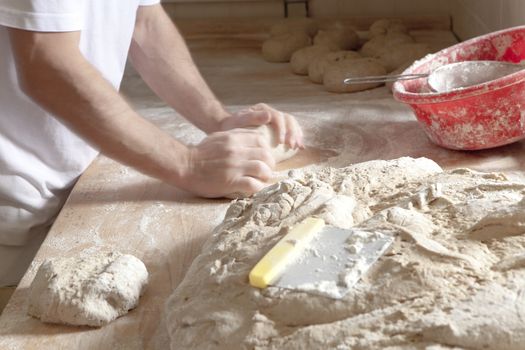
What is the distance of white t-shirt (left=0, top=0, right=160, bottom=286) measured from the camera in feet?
6.03

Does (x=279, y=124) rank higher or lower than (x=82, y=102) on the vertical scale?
lower

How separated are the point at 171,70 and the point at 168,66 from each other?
0.02 metres

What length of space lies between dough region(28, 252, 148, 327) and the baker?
375 millimetres

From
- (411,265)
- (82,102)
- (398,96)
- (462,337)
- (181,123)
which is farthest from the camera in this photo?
(181,123)

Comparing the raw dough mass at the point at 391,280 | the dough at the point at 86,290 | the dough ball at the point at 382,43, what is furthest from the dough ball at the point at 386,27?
the dough at the point at 86,290

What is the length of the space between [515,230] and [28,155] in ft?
3.98

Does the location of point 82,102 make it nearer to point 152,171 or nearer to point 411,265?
point 152,171

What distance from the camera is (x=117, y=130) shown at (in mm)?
1677

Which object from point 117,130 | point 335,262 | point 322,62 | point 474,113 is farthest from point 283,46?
point 335,262

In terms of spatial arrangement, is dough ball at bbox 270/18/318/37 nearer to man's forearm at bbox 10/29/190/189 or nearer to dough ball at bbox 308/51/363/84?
dough ball at bbox 308/51/363/84

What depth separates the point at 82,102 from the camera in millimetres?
1628

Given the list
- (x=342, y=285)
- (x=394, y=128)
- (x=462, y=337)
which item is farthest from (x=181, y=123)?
(x=462, y=337)

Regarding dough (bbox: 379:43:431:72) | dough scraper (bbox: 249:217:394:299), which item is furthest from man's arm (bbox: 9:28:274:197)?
dough (bbox: 379:43:431:72)

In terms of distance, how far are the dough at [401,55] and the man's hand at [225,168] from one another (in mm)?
1039
